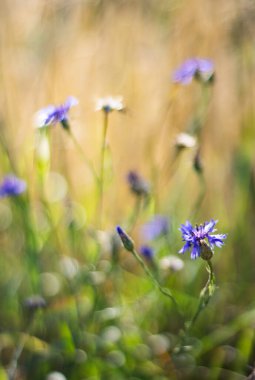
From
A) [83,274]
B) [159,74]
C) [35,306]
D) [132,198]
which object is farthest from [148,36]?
[35,306]

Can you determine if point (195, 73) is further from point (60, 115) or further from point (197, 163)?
point (60, 115)

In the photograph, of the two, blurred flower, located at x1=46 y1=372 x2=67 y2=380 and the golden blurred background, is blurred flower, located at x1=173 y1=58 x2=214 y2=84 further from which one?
blurred flower, located at x1=46 y1=372 x2=67 y2=380

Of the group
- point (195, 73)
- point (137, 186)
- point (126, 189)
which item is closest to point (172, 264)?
point (137, 186)

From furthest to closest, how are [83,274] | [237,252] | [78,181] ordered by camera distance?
[78,181], [237,252], [83,274]

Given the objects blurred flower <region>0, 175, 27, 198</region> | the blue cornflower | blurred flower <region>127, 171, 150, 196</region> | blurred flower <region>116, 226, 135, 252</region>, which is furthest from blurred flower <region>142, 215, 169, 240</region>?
the blue cornflower

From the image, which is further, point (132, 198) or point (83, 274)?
point (132, 198)

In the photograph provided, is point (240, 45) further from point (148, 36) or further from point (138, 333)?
point (138, 333)

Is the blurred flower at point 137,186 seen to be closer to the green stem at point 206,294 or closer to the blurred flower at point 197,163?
the blurred flower at point 197,163
